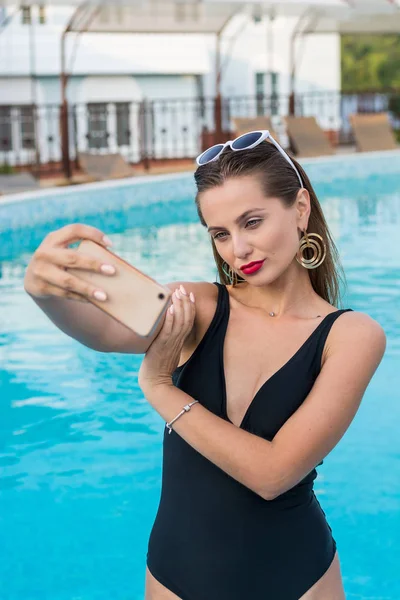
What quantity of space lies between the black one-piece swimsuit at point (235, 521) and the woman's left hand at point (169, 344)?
0.11 meters

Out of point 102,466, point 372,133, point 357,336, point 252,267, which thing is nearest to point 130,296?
point 252,267

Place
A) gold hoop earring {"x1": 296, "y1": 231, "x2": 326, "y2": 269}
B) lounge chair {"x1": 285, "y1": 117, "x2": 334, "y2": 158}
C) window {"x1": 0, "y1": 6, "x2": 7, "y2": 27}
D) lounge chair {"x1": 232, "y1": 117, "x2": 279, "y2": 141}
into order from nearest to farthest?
gold hoop earring {"x1": 296, "y1": 231, "x2": 326, "y2": 269} → lounge chair {"x1": 232, "y1": 117, "x2": 279, "y2": 141} → lounge chair {"x1": 285, "y1": 117, "x2": 334, "y2": 158} → window {"x1": 0, "y1": 6, "x2": 7, "y2": 27}

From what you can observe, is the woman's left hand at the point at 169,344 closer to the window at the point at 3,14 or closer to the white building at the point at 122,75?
the white building at the point at 122,75

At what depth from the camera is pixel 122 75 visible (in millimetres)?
28328

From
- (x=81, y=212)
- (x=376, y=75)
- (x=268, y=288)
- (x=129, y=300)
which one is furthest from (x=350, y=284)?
(x=376, y=75)

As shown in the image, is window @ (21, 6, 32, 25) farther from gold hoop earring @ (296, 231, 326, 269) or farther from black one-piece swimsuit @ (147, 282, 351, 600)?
black one-piece swimsuit @ (147, 282, 351, 600)

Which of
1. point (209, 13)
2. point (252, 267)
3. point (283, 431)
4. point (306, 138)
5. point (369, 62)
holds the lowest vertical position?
point (306, 138)

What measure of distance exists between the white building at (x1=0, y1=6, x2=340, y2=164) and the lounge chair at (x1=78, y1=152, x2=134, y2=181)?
8.96 metres

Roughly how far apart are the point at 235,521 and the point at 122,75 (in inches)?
1091

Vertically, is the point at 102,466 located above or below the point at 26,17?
below

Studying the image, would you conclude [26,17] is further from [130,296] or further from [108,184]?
[130,296]

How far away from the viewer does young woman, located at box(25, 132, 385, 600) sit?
1510mm

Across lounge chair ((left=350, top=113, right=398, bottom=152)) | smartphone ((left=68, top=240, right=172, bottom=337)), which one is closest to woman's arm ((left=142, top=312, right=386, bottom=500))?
smartphone ((left=68, top=240, right=172, bottom=337))

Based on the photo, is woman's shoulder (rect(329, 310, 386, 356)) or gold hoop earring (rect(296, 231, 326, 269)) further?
gold hoop earring (rect(296, 231, 326, 269))
